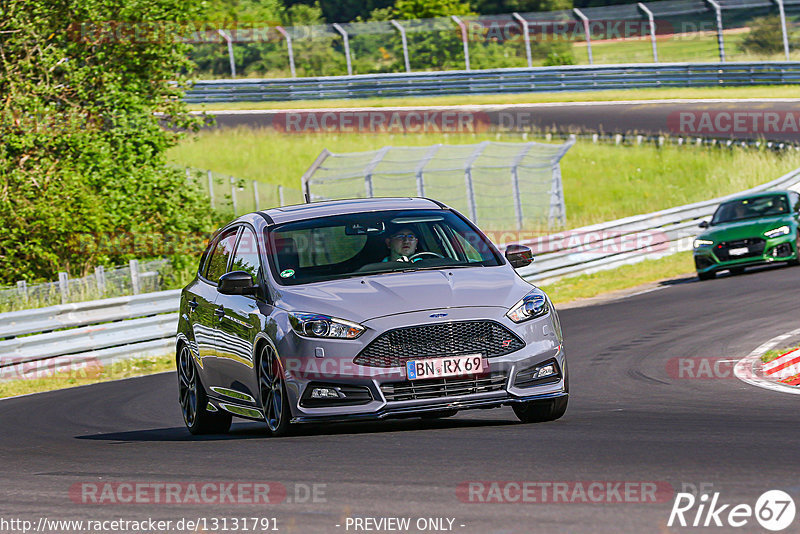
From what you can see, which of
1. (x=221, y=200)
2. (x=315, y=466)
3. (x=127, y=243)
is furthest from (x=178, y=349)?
(x=221, y=200)

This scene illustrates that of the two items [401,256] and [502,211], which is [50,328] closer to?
[401,256]

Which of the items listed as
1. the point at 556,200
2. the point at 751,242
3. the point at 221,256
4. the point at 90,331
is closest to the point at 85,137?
the point at 90,331

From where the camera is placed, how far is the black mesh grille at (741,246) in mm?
22906

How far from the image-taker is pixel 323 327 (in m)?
8.61

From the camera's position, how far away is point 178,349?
11273 millimetres

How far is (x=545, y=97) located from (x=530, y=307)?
4157 cm

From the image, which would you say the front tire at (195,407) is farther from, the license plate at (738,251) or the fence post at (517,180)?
the fence post at (517,180)

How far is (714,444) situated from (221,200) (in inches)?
1076

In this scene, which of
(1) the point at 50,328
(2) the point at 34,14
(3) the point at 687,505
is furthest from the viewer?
(2) the point at 34,14

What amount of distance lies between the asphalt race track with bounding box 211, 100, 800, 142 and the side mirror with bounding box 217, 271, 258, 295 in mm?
33222

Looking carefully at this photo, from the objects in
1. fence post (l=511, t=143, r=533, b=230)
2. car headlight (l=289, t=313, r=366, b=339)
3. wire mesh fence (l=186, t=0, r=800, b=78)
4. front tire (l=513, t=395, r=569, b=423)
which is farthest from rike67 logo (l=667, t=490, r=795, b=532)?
wire mesh fence (l=186, t=0, r=800, b=78)

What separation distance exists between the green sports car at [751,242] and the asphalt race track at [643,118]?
17.6 m

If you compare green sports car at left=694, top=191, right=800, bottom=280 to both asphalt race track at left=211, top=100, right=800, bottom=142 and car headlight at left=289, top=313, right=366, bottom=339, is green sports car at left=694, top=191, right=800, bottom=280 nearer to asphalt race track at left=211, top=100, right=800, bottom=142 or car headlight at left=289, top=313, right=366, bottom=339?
car headlight at left=289, top=313, right=366, bottom=339

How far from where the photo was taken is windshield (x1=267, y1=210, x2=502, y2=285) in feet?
30.9
